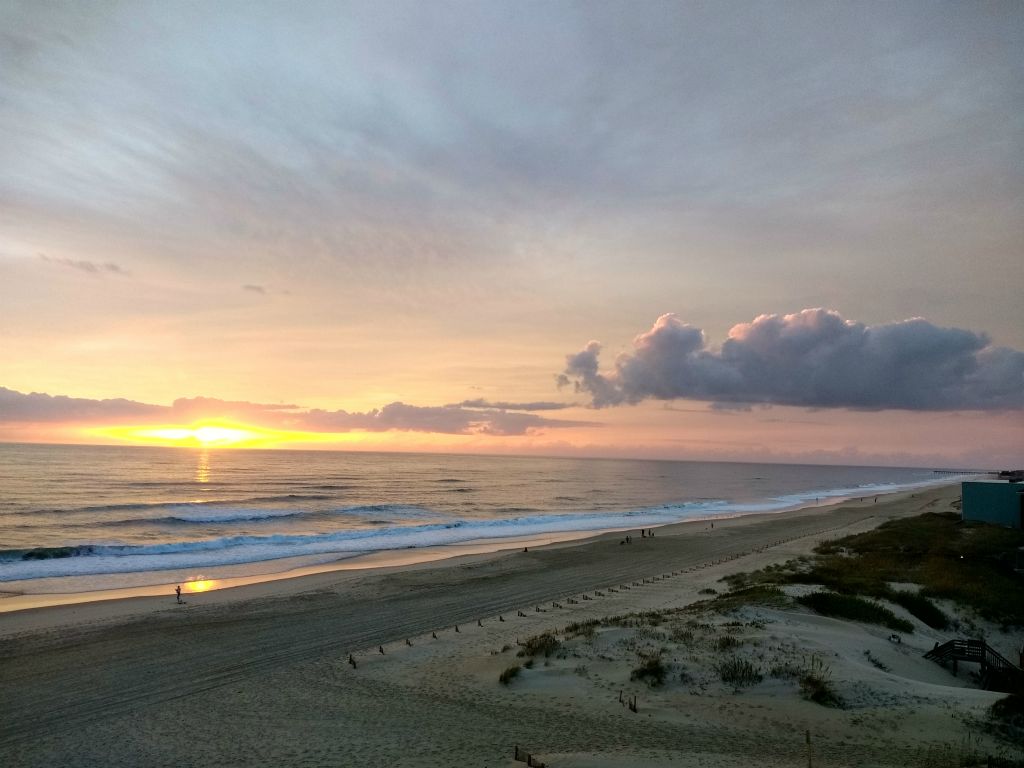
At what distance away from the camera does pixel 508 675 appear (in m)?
13.8

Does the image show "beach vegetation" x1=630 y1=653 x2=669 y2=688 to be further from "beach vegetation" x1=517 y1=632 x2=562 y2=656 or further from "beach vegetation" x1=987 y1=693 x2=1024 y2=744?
"beach vegetation" x1=987 y1=693 x2=1024 y2=744

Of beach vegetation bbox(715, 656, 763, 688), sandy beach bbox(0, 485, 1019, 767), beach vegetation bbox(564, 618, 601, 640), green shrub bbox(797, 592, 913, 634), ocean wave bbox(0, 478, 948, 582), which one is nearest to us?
sandy beach bbox(0, 485, 1019, 767)

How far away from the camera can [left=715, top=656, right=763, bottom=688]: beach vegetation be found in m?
12.6

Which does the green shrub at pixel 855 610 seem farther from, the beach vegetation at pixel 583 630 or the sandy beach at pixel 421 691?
the beach vegetation at pixel 583 630

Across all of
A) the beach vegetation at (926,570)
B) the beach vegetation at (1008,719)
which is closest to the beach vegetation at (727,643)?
the beach vegetation at (1008,719)

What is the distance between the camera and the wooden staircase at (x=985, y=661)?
14.8 metres

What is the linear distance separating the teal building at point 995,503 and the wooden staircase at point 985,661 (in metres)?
28.4

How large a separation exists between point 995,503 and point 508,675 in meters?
41.0

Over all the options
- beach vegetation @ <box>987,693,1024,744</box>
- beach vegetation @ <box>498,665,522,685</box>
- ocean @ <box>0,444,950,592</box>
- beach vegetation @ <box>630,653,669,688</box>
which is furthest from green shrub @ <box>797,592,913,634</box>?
ocean @ <box>0,444,950,592</box>

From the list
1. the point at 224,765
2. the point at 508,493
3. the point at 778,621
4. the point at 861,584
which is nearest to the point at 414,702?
the point at 224,765

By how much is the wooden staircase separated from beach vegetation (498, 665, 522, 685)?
11100 millimetres

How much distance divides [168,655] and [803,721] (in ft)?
50.3

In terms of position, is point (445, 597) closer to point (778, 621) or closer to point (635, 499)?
point (778, 621)

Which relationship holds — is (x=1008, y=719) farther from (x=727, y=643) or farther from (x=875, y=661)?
(x=727, y=643)
